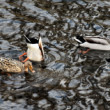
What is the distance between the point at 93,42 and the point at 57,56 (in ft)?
5.01

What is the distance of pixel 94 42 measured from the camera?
38.2ft

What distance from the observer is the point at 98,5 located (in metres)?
14.4

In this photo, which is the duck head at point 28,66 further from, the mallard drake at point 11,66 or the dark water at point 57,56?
the dark water at point 57,56

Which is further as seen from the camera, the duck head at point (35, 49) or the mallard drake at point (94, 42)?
the mallard drake at point (94, 42)

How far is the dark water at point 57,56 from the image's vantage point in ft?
27.8

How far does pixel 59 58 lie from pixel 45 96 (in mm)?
2259

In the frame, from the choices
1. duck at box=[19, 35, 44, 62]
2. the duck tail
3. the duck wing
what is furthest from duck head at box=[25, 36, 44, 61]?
the duck wing

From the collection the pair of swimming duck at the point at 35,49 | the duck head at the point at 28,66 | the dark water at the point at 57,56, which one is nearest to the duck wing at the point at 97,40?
the pair of swimming duck at the point at 35,49

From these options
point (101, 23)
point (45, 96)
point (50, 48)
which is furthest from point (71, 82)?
point (101, 23)

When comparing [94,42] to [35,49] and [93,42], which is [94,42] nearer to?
[93,42]

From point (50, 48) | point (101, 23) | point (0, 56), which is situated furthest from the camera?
point (101, 23)

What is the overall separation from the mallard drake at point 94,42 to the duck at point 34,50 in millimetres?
1613

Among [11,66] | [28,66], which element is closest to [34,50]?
[28,66]

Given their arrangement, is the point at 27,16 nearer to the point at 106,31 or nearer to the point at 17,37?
the point at 17,37
